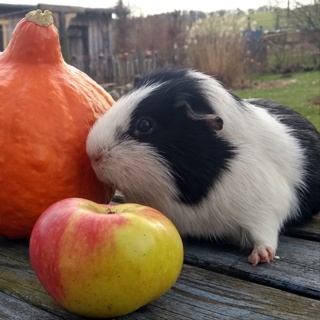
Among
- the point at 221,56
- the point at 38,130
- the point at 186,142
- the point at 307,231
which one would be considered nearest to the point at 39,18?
the point at 38,130

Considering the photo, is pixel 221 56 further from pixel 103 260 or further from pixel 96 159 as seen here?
pixel 103 260

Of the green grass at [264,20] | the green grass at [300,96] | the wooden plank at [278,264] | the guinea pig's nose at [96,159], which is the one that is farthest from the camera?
the green grass at [264,20]

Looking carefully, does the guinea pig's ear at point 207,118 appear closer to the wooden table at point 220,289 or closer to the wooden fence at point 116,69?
the wooden table at point 220,289

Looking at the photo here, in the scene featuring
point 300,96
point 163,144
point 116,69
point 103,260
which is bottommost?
point 300,96

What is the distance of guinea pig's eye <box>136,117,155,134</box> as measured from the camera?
1.31 meters

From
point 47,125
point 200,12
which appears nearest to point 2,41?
point 47,125

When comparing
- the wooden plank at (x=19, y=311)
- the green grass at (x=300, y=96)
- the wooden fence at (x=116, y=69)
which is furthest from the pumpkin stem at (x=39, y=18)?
the wooden fence at (x=116, y=69)

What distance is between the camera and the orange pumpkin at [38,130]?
1.33m

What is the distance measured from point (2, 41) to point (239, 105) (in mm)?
10361

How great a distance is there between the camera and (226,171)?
51.1 inches

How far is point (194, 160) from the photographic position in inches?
50.3

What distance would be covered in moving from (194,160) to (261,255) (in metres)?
0.27

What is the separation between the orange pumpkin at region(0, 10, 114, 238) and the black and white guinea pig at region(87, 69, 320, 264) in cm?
9

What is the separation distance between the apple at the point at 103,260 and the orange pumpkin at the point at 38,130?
0.41 meters
